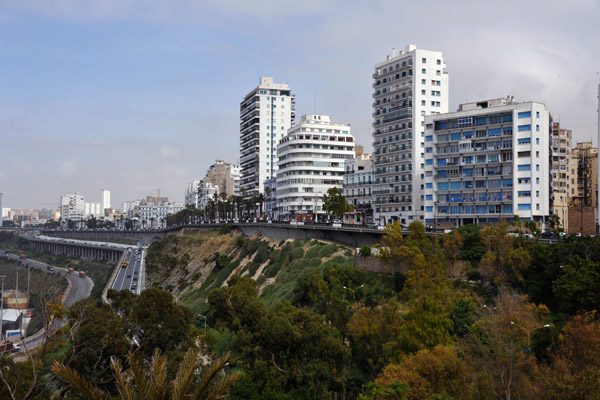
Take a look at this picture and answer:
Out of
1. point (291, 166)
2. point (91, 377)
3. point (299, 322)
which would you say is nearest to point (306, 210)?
point (291, 166)

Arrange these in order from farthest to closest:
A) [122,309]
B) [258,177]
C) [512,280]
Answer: [258,177], [512,280], [122,309]

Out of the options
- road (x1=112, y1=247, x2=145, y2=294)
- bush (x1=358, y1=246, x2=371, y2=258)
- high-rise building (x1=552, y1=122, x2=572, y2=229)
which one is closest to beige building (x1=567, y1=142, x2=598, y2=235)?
high-rise building (x1=552, y1=122, x2=572, y2=229)

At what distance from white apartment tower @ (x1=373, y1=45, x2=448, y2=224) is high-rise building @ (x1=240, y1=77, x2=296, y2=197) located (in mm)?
55860

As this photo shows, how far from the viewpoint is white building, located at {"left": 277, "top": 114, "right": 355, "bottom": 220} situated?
114 m

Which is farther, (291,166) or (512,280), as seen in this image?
(291,166)

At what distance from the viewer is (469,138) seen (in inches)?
3059

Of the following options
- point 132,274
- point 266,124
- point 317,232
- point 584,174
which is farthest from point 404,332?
point 266,124

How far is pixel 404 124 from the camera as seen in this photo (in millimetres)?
92875

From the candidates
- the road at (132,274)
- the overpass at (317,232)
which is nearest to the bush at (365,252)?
the overpass at (317,232)

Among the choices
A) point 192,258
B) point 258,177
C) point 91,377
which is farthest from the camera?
point 258,177

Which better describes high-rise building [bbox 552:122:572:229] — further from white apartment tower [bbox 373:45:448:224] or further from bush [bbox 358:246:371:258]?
bush [bbox 358:246:371:258]

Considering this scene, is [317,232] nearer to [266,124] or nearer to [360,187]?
[360,187]

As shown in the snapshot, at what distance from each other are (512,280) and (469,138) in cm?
3739

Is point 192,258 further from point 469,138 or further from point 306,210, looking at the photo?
point 469,138
